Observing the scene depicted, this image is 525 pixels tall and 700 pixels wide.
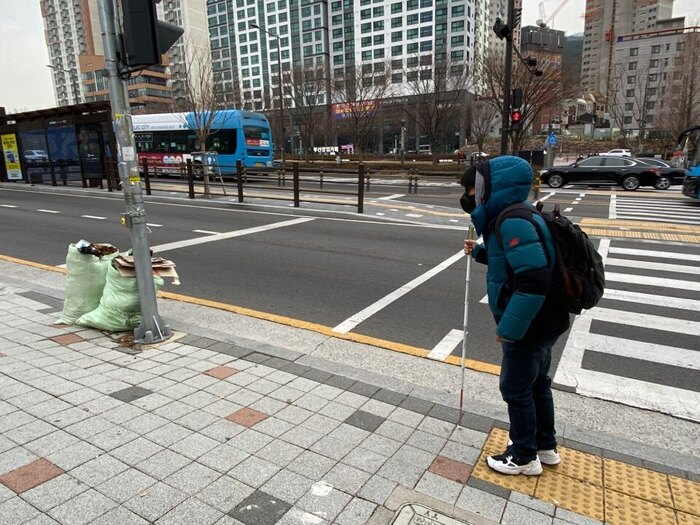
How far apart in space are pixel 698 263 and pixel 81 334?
382 inches

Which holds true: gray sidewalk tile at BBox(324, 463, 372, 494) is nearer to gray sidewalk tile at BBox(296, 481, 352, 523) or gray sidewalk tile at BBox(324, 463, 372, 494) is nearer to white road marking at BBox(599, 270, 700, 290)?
gray sidewalk tile at BBox(296, 481, 352, 523)

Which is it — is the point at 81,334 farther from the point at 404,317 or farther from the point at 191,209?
the point at 191,209

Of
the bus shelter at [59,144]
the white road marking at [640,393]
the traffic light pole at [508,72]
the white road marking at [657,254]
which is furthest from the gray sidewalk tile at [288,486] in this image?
the bus shelter at [59,144]

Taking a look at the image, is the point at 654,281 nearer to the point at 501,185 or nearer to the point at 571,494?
the point at 571,494

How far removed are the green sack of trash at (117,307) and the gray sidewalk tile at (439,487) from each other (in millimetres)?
3462

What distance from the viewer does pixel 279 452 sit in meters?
2.92

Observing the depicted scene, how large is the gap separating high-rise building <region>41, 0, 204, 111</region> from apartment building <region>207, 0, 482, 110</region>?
8989mm

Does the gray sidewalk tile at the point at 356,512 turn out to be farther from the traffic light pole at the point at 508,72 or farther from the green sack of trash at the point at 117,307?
the traffic light pole at the point at 508,72

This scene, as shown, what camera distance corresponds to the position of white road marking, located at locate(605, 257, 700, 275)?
311 inches

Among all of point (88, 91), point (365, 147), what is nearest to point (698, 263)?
point (365, 147)

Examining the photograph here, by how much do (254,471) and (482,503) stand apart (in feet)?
4.20

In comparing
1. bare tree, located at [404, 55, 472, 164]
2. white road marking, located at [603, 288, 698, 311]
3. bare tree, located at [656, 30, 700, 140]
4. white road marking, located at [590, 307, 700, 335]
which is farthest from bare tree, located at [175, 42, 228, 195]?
bare tree, located at [656, 30, 700, 140]

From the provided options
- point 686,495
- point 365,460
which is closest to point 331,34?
point 365,460

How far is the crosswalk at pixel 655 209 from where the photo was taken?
1384 cm
